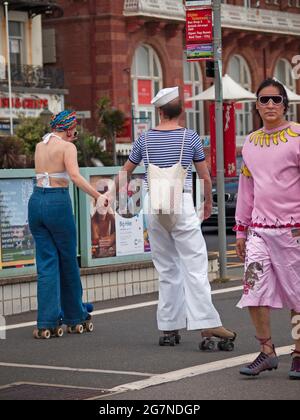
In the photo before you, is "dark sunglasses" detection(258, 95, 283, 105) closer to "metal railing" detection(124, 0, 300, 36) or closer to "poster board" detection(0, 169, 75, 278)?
"poster board" detection(0, 169, 75, 278)

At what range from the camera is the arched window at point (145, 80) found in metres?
55.9

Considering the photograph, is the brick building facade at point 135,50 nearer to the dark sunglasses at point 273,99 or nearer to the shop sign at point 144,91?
the shop sign at point 144,91

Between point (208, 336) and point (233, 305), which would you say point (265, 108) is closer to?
point (208, 336)

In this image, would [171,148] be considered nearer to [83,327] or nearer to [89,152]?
[83,327]

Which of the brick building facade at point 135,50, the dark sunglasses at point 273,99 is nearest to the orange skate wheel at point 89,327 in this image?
the dark sunglasses at point 273,99

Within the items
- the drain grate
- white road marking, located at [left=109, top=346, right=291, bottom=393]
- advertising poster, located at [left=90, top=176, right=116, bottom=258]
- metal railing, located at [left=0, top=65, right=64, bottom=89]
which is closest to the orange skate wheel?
white road marking, located at [left=109, top=346, right=291, bottom=393]

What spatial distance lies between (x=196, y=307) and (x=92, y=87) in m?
44.7

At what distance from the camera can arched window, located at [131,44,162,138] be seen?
5588cm

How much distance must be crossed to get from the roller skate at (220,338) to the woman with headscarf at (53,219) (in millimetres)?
1543

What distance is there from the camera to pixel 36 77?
49.6m

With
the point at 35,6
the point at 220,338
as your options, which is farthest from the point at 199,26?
the point at 35,6

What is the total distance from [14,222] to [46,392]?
5073mm
